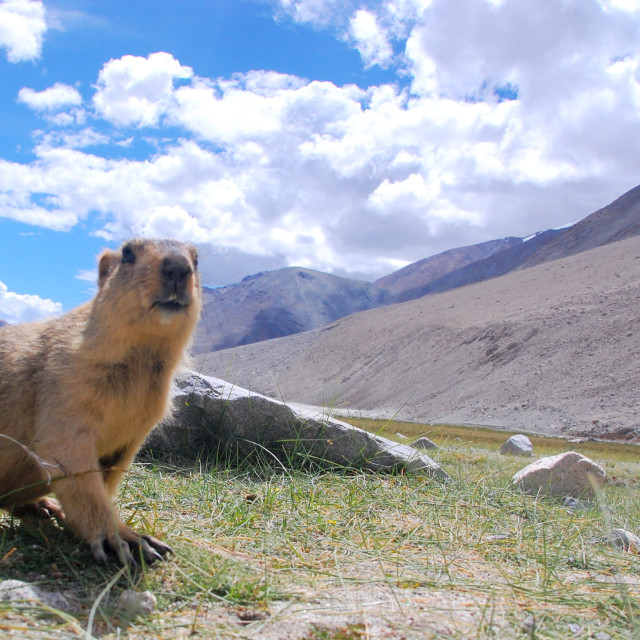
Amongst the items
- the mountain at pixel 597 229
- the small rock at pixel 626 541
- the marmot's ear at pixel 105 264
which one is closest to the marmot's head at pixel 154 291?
the marmot's ear at pixel 105 264

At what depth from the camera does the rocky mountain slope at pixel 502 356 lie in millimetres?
73375

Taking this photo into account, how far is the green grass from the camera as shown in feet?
11.1

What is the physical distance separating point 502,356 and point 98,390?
317ft

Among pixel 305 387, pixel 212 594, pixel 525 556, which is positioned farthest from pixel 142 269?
pixel 305 387

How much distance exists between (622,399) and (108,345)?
72.9 meters

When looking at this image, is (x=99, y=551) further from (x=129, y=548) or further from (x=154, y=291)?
(x=154, y=291)

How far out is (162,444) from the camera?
28.8 feet

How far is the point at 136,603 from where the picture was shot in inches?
137

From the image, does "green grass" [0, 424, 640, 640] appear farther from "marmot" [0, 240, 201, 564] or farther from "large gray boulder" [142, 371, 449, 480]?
"large gray boulder" [142, 371, 449, 480]

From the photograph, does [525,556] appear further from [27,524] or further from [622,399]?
[622,399]

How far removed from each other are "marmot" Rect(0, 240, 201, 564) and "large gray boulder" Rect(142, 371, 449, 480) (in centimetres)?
337

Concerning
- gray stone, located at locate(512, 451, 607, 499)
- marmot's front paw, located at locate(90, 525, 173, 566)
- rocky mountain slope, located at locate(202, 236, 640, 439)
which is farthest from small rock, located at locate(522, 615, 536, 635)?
rocky mountain slope, located at locate(202, 236, 640, 439)

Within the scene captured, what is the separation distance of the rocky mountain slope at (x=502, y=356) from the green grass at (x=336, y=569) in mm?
43113

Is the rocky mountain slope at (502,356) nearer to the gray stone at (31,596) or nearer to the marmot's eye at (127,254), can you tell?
the marmot's eye at (127,254)
